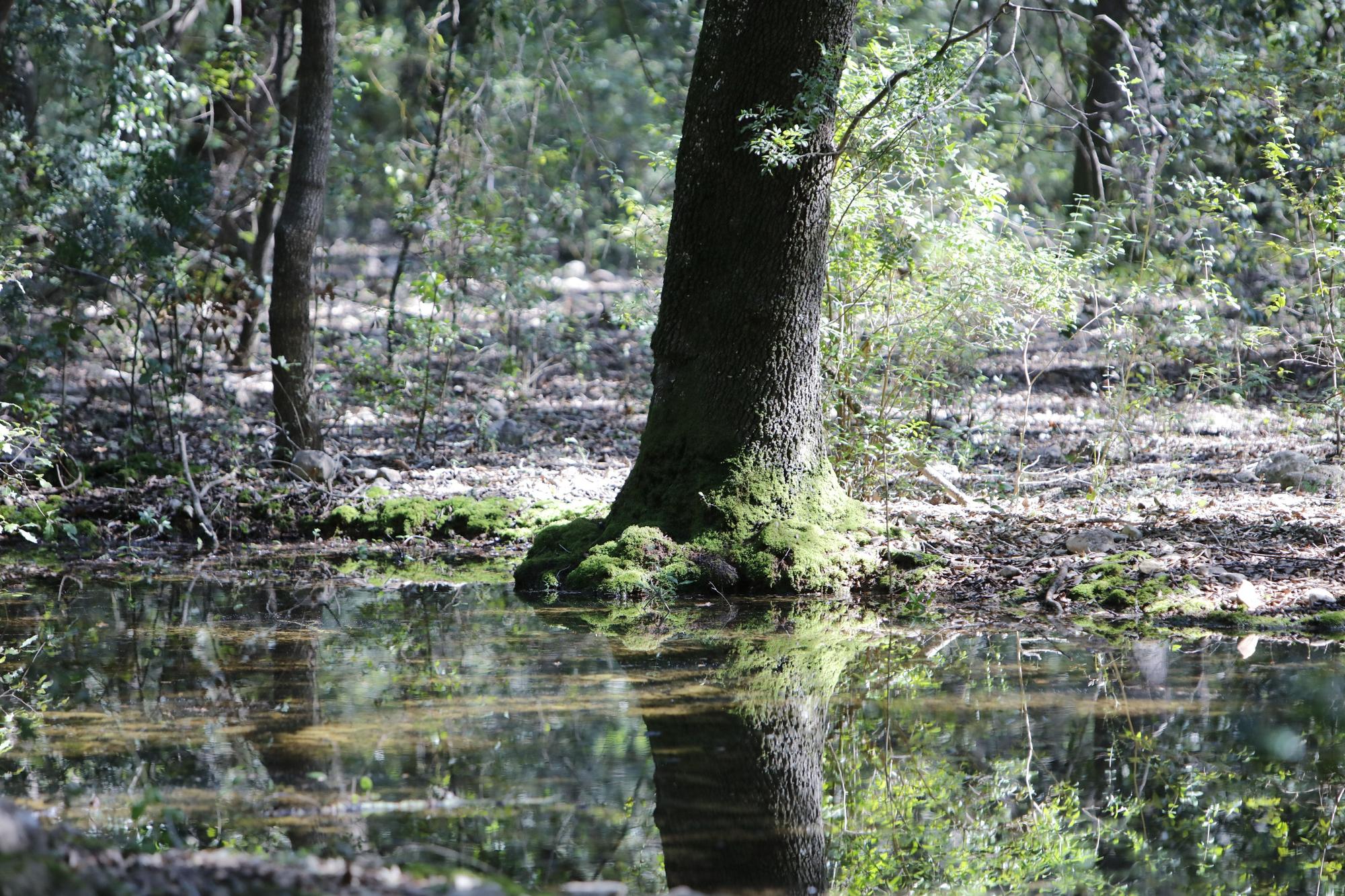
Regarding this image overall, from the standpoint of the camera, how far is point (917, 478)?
8.70m

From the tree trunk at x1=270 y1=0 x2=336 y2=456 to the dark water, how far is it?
344 centimetres

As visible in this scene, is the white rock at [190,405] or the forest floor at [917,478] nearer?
the forest floor at [917,478]

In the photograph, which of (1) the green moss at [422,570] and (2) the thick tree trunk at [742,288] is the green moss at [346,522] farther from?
(2) the thick tree trunk at [742,288]

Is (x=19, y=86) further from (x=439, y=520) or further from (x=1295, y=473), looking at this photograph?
(x=1295, y=473)

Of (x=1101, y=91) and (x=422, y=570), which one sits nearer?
(x=422, y=570)

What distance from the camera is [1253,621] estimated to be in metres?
5.76

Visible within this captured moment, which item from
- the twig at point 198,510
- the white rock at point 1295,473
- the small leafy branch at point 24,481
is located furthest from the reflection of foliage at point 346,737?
the white rock at point 1295,473

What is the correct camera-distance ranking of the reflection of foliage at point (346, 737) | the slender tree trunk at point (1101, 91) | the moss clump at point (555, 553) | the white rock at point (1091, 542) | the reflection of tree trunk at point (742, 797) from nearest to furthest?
the reflection of tree trunk at point (742, 797) → the reflection of foliage at point (346, 737) → the white rock at point (1091, 542) → the moss clump at point (555, 553) → the slender tree trunk at point (1101, 91)

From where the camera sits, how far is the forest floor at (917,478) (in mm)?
6461

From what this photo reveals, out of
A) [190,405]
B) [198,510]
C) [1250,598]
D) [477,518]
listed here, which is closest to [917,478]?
[1250,598]

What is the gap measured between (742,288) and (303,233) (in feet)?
14.4

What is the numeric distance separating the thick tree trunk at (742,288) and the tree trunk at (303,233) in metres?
3.73

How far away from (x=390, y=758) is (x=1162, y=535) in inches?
196

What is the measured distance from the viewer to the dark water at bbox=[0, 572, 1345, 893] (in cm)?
334
